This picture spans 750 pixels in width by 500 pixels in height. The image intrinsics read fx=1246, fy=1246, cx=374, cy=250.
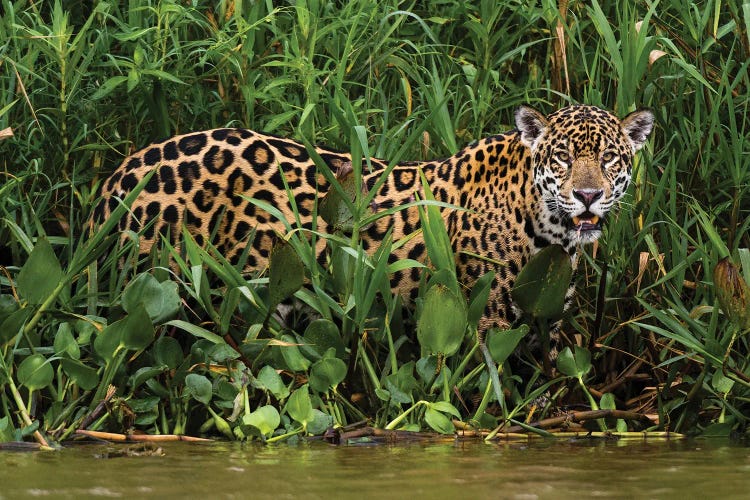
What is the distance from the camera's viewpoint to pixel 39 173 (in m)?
5.55

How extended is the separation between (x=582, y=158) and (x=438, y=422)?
4.31ft

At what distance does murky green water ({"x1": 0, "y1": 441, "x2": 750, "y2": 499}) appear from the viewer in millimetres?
3371

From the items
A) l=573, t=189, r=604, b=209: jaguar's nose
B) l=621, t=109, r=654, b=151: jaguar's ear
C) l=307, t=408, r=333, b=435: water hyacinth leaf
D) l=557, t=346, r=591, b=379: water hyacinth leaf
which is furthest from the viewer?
l=621, t=109, r=654, b=151: jaguar's ear

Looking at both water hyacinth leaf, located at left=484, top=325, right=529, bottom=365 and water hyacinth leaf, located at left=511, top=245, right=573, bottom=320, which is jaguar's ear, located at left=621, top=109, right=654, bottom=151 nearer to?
water hyacinth leaf, located at left=511, top=245, right=573, bottom=320

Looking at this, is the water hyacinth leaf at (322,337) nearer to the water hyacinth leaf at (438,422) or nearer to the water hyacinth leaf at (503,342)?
the water hyacinth leaf at (438,422)

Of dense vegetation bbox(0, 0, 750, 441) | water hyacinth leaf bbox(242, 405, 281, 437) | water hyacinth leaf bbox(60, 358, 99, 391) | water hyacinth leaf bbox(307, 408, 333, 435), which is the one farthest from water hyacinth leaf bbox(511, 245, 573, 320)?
water hyacinth leaf bbox(60, 358, 99, 391)

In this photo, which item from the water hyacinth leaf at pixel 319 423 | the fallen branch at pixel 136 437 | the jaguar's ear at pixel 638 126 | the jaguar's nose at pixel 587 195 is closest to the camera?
the fallen branch at pixel 136 437

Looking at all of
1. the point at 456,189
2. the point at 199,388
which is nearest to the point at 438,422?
the point at 199,388

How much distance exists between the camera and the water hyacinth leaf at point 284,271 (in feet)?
14.5

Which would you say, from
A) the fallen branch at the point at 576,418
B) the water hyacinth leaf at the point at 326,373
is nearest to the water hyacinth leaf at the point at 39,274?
the water hyacinth leaf at the point at 326,373

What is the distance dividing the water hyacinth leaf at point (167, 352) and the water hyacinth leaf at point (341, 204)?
732mm

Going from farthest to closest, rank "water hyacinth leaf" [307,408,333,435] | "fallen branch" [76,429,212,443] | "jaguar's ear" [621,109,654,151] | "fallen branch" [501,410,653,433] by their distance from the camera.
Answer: "jaguar's ear" [621,109,654,151]
"fallen branch" [501,410,653,433]
"water hyacinth leaf" [307,408,333,435]
"fallen branch" [76,429,212,443]

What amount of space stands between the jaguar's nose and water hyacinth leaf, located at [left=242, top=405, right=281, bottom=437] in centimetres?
152

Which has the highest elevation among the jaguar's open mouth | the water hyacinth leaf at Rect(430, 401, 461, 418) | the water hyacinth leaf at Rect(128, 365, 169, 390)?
the jaguar's open mouth
